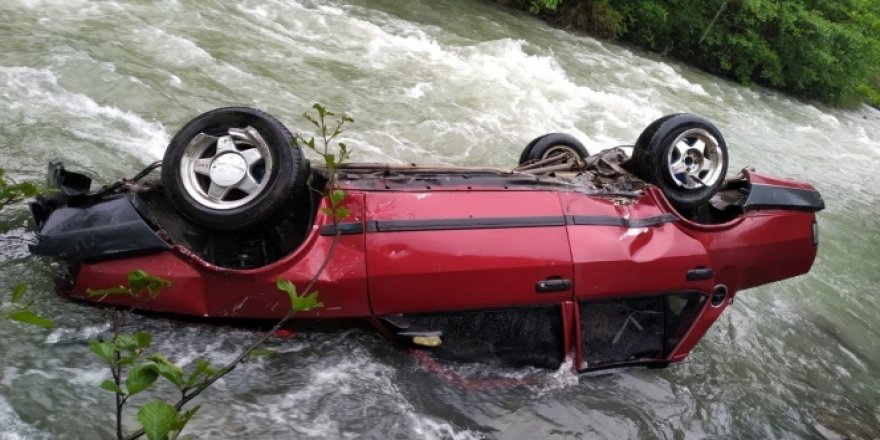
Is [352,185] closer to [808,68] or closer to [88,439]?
[88,439]

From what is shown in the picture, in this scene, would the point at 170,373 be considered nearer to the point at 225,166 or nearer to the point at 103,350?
the point at 103,350

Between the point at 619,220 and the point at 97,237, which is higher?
the point at 619,220

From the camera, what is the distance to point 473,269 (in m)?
3.64

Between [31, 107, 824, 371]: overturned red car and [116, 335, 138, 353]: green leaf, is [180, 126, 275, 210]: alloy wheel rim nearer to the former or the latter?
[31, 107, 824, 371]: overturned red car

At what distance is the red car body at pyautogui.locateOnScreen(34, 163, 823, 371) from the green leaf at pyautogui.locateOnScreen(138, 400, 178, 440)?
1.92 meters

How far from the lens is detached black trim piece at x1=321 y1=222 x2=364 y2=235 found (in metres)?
3.54

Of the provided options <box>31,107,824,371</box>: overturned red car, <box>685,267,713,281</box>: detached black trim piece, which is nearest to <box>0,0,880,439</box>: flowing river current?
<box>31,107,824,371</box>: overturned red car

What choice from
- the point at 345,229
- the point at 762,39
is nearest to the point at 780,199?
the point at 345,229

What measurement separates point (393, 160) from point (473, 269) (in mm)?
3215

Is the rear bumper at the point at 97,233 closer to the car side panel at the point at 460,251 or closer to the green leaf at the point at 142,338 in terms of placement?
the car side panel at the point at 460,251

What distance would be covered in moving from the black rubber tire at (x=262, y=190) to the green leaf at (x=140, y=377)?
1.99 m

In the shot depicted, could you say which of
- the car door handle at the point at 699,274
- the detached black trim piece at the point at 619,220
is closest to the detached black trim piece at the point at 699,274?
the car door handle at the point at 699,274

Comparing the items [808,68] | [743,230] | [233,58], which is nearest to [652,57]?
[808,68]

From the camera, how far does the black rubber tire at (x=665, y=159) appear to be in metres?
4.37
